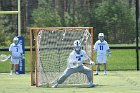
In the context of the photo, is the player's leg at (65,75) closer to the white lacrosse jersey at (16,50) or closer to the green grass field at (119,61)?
the white lacrosse jersey at (16,50)

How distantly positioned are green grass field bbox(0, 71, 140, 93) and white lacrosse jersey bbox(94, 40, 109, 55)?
132 cm

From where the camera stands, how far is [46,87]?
18.4m

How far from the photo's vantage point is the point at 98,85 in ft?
62.0

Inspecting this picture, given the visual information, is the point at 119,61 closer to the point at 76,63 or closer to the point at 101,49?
the point at 101,49

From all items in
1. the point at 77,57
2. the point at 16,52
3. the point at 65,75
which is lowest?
the point at 65,75

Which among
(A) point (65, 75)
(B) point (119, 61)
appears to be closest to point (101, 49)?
(A) point (65, 75)

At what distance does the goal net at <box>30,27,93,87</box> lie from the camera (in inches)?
750

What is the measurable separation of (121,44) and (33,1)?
4617mm

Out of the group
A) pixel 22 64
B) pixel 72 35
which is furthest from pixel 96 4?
pixel 72 35

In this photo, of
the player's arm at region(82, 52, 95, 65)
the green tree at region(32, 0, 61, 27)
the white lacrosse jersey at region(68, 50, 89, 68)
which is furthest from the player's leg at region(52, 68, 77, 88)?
the green tree at region(32, 0, 61, 27)

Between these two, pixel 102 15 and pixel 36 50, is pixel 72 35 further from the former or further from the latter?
pixel 102 15

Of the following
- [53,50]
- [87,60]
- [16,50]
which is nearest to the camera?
[87,60]

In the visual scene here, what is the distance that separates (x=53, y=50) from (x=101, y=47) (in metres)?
4.52

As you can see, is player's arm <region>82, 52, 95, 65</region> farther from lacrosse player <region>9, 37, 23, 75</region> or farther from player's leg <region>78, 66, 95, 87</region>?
lacrosse player <region>9, 37, 23, 75</region>
